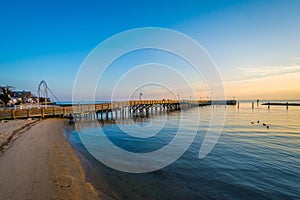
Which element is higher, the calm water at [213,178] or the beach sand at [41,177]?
the beach sand at [41,177]

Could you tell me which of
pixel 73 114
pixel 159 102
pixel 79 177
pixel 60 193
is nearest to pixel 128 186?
pixel 79 177

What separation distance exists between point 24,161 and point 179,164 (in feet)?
24.1

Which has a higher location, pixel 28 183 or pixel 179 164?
pixel 28 183

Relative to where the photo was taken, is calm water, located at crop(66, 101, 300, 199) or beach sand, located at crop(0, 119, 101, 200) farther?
calm water, located at crop(66, 101, 300, 199)

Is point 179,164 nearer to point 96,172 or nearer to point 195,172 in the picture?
point 195,172

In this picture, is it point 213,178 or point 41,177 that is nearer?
point 41,177

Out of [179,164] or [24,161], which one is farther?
[179,164]

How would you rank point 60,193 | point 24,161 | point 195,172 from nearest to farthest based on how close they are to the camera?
1. point 60,193
2. point 24,161
3. point 195,172

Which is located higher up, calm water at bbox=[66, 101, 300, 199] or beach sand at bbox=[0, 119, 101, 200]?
beach sand at bbox=[0, 119, 101, 200]

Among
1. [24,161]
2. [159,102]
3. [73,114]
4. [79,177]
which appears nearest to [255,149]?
[79,177]

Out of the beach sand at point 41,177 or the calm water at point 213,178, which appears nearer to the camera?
the beach sand at point 41,177

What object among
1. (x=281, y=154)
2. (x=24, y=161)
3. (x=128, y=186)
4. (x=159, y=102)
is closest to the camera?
(x=128, y=186)

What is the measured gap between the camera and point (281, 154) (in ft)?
39.5

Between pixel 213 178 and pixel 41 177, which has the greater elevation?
pixel 41 177
